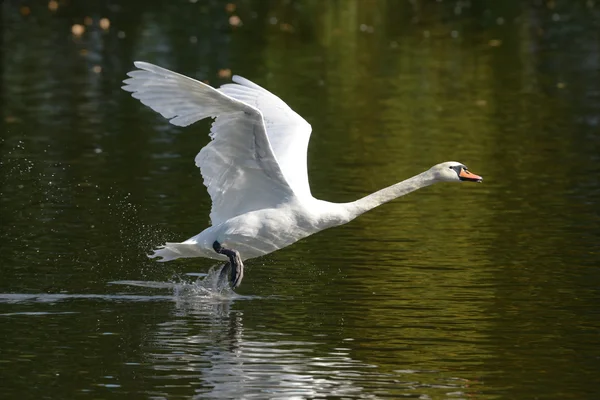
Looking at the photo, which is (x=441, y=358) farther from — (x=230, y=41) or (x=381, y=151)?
(x=230, y=41)

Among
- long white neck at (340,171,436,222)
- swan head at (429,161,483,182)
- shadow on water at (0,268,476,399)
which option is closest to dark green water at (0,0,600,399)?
shadow on water at (0,268,476,399)

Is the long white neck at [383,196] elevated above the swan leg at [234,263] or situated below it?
above

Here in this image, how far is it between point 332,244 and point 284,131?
5.57 ft

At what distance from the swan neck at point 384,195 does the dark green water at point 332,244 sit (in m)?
0.77

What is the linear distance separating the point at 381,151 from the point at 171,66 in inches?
392

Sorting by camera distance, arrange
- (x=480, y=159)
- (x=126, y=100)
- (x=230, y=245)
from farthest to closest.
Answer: (x=126, y=100), (x=480, y=159), (x=230, y=245)

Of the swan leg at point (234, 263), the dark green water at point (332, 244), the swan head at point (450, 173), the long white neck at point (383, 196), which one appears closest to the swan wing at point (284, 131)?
the long white neck at point (383, 196)

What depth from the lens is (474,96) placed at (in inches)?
1057

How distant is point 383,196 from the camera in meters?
12.9

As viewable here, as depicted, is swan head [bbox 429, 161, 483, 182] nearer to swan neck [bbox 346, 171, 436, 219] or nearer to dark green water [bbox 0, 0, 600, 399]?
swan neck [bbox 346, 171, 436, 219]

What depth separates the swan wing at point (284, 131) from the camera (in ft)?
44.4

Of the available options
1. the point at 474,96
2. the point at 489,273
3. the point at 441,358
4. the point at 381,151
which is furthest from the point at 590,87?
the point at 441,358

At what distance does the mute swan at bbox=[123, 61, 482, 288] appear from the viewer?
11.8 m

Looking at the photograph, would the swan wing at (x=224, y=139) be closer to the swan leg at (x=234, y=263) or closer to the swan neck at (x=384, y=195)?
the swan leg at (x=234, y=263)
